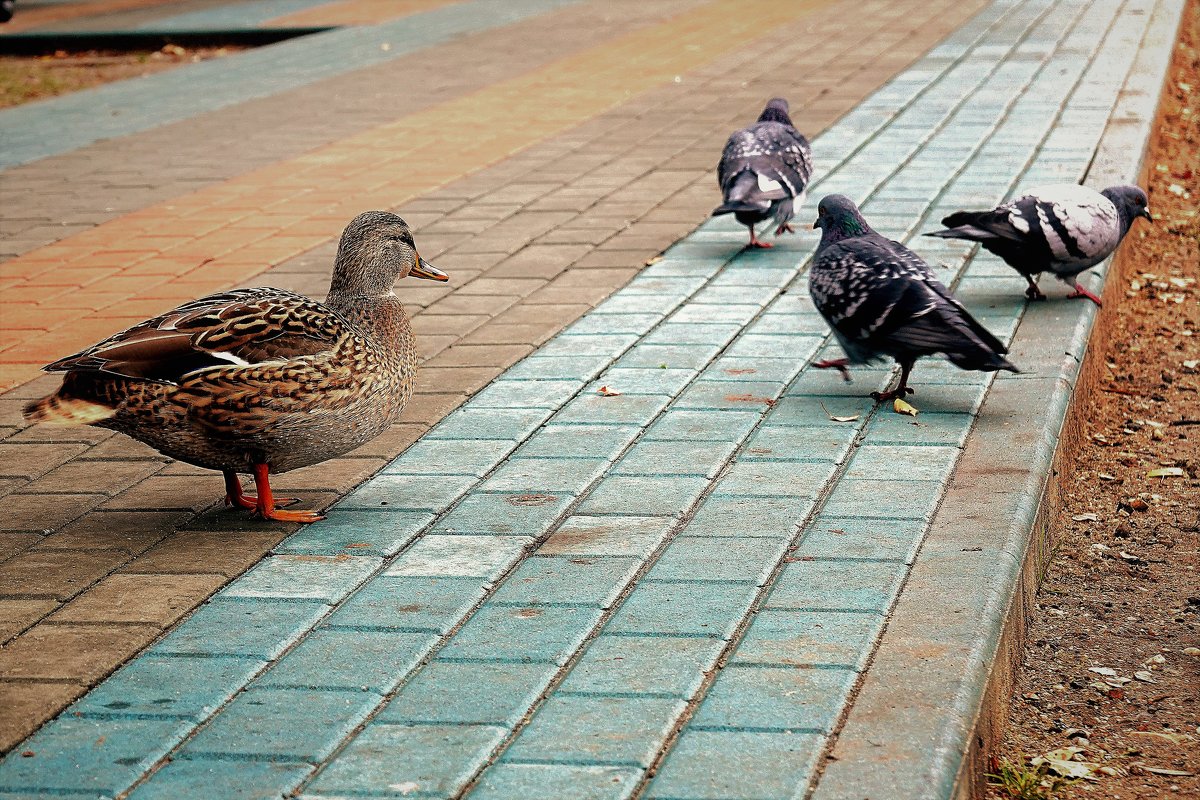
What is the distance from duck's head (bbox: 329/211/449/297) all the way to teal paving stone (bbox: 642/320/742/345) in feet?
5.29

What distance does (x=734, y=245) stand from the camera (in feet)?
26.9

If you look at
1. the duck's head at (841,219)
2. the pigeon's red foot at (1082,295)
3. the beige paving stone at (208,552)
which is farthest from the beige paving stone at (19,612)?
the pigeon's red foot at (1082,295)

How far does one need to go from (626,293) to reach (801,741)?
413cm

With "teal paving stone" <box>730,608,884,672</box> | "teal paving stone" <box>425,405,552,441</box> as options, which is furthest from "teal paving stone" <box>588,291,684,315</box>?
"teal paving stone" <box>730,608,884,672</box>

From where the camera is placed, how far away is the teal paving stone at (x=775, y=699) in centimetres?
345

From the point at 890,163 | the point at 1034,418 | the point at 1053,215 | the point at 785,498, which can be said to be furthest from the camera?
the point at 890,163

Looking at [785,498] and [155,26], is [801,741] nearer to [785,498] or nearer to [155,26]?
[785,498]

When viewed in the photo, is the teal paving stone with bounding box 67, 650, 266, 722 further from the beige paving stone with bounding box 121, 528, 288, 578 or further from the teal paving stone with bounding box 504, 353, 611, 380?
the teal paving stone with bounding box 504, 353, 611, 380

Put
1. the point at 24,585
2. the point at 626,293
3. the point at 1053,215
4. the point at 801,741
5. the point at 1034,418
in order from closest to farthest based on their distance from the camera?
the point at 801,741
the point at 24,585
the point at 1034,418
the point at 1053,215
the point at 626,293

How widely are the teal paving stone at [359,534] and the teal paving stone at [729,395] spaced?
1363 mm

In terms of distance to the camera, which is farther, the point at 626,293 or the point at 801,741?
the point at 626,293

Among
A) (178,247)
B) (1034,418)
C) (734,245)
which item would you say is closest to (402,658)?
(1034,418)

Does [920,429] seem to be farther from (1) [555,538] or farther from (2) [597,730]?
(2) [597,730]

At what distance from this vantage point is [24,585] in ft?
14.3
